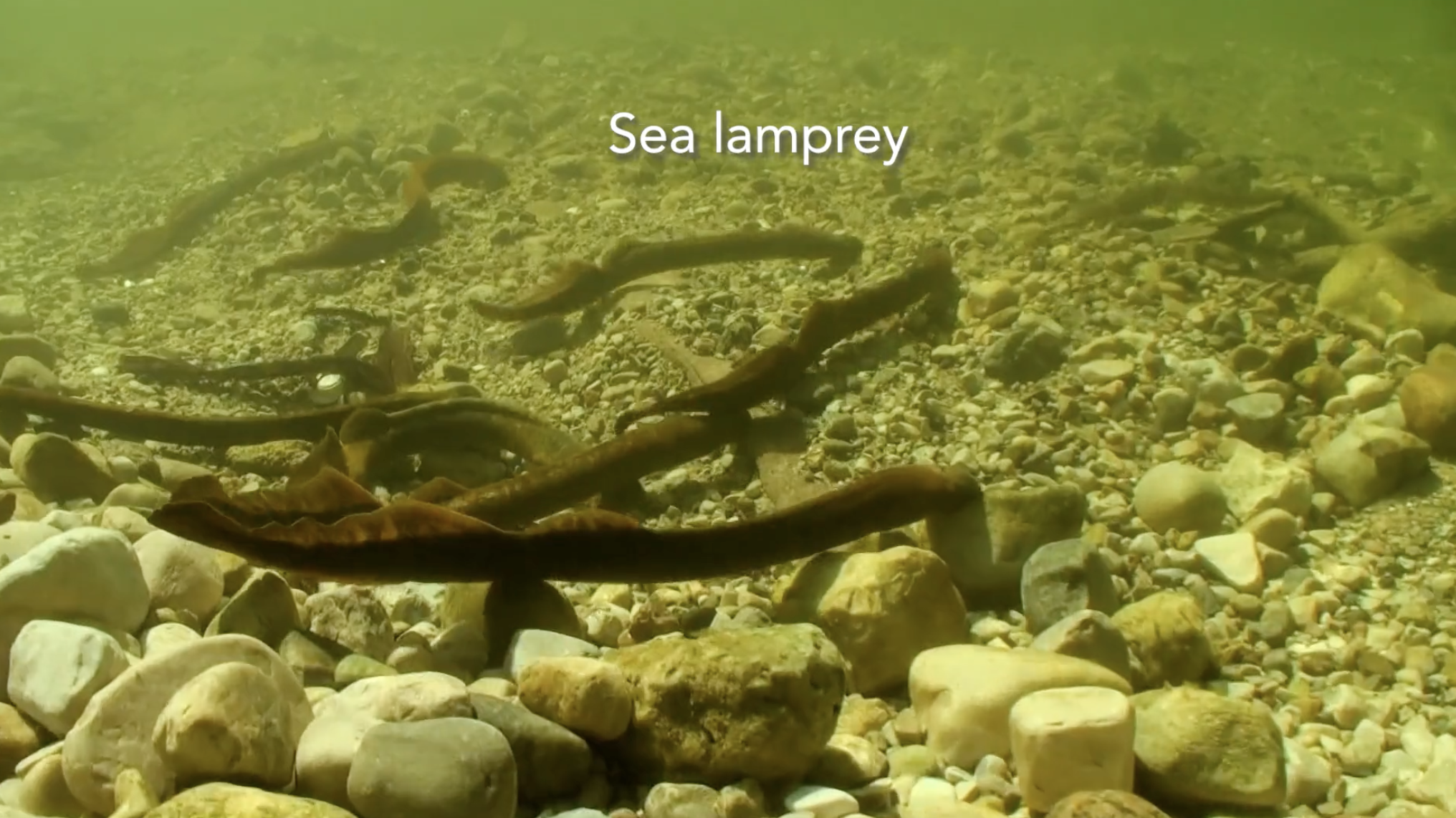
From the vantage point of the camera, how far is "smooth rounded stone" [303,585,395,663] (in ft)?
8.14

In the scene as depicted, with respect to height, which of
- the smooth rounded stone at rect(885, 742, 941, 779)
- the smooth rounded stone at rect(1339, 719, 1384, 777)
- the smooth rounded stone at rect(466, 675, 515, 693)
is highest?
the smooth rounded stone at rect(466, 675, 515, 693)

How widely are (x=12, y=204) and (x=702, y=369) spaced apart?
28.7 feet

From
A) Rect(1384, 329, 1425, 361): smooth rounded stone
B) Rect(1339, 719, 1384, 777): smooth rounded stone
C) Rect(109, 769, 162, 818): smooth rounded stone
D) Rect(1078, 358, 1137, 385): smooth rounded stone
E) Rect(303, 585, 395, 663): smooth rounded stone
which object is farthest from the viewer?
Rect(1384, 329, 1425, 361): smooth rounded stone

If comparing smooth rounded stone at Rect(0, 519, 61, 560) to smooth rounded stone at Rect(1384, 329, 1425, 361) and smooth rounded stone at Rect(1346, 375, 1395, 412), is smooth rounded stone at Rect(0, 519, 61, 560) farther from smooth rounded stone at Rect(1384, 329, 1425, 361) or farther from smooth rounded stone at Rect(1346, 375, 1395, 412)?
smooth rounded stone at Rect(1384, 329, 1425, 361)

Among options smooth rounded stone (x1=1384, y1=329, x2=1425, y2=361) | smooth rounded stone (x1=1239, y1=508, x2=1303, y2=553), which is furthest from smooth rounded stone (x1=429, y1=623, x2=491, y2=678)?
smooth rounded stone (x1=1384, y1=329, x2=1425, y2=361)

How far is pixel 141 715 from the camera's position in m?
1.84

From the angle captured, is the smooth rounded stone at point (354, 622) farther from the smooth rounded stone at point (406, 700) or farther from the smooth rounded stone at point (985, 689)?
the smooth rounded stone at point (985, 689)

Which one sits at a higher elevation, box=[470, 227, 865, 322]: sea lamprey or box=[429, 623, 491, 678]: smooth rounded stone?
box=[470, 227, 865, 322]: sea lamprey

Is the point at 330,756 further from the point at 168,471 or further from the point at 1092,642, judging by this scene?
the point at 168,471

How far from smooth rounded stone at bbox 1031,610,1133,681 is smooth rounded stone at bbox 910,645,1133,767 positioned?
94mm

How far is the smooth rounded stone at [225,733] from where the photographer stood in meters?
1.73

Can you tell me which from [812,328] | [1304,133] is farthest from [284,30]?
[812,328]

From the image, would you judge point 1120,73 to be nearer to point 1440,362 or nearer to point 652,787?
point 1440,362

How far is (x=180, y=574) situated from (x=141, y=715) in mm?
756
